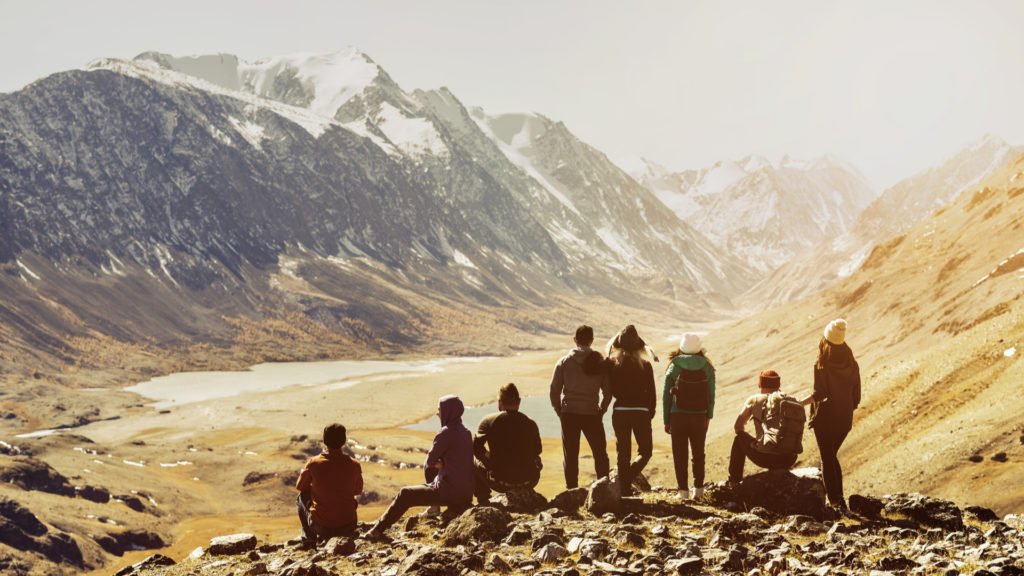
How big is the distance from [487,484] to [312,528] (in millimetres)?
3415

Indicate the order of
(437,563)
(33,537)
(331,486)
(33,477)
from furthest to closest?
(33,477)
(33,537)
(331,486)
(437,563)

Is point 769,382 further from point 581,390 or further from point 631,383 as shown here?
point 581,390

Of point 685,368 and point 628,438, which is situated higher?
point 685,368

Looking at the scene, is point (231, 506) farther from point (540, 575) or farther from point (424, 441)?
point (540, 575)

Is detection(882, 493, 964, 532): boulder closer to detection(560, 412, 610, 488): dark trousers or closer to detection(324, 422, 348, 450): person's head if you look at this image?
detection(560, 412, 610, 488): dark trousers

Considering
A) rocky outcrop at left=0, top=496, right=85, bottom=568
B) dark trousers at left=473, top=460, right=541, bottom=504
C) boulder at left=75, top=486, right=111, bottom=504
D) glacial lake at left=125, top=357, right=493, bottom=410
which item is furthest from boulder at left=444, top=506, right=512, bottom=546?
glacial lake at left=125, top=357, right=493, bottom=410

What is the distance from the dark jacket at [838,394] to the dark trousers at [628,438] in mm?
3176

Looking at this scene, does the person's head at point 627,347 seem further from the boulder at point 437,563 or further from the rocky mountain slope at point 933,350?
the rocky mountain slope at point 933,350

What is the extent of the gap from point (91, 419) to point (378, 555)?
435 ft

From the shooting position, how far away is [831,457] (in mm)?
15695

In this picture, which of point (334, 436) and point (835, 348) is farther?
point (835, 348)

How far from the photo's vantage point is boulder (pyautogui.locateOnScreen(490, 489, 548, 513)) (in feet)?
53.5

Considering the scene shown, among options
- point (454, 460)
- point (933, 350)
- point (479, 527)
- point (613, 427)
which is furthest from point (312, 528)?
point (933, 350)

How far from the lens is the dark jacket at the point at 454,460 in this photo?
15195mm
